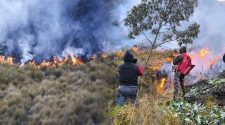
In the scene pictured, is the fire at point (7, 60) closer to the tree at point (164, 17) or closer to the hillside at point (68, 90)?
the hillside at point (68, 90)

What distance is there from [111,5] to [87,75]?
566 centimetres

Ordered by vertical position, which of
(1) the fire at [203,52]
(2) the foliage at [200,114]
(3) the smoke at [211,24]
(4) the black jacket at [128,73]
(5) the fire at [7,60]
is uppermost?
(3) the smoke at [211,24]

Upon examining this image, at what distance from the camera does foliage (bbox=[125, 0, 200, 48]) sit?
770 inches

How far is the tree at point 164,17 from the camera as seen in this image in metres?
19.6

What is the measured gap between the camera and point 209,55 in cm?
2406

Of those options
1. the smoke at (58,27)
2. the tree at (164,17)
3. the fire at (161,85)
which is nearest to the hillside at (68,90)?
the fire at (161,85)

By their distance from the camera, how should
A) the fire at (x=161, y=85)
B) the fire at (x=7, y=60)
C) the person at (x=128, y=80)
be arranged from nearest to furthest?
the person at (x=128, y=80) < the fire at (x=161, y=85) < the fire at (x=7, y=60)

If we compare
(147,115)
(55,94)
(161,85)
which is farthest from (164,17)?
(147,115)

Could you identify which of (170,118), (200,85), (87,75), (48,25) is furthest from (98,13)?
(170,118)

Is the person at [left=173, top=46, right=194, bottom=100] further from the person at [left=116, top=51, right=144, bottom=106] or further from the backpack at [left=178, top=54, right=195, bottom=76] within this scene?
the person at [left=116, top=51, right=144, bottom=106]

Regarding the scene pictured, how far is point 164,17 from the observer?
65.3 ft

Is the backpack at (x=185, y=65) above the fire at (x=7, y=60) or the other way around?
the other way around

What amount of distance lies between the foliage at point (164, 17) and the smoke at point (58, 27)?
597cm

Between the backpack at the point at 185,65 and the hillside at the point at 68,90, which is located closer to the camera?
the backpack at the point at 185,65
